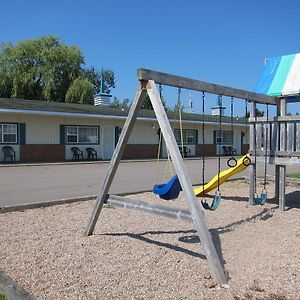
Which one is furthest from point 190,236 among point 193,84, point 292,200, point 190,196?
point 292,200

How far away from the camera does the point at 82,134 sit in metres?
25.6

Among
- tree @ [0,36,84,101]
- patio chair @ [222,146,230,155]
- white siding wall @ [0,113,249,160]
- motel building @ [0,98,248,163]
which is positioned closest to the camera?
motel building @ [0,98,248,163]

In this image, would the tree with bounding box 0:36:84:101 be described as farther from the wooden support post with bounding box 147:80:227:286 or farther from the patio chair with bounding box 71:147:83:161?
the wooden support post with bounding box 147:80:227:286

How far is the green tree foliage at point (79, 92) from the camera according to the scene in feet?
137

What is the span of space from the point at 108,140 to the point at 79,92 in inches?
649

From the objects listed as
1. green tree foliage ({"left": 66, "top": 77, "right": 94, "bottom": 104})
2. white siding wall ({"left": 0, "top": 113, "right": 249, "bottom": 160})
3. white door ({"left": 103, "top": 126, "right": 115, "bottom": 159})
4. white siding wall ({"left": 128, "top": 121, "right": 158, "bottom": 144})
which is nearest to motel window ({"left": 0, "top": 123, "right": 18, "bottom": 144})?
white siding wall ({"left": 0, "top": 113, "right": 249, "bottom": 160})

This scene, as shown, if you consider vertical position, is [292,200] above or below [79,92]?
below

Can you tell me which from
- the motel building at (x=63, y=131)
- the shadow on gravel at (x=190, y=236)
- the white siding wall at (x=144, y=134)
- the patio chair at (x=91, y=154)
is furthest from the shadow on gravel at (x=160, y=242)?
the white siding wall at (x=144, y=134)

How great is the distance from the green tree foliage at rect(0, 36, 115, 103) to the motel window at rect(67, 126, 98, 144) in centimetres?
1647

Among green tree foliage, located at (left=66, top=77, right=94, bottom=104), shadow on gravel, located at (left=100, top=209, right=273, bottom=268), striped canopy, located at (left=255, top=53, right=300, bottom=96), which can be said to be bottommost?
shadow on gravel, located at (left=100, top=209, right=273, bottom=268)

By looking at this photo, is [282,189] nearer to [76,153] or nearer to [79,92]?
[76,153]

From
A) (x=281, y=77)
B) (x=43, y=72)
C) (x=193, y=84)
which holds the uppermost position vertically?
(x=43, y=72)

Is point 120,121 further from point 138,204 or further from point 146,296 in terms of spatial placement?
point 146,296

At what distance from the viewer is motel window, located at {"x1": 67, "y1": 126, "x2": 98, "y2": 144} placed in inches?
982
